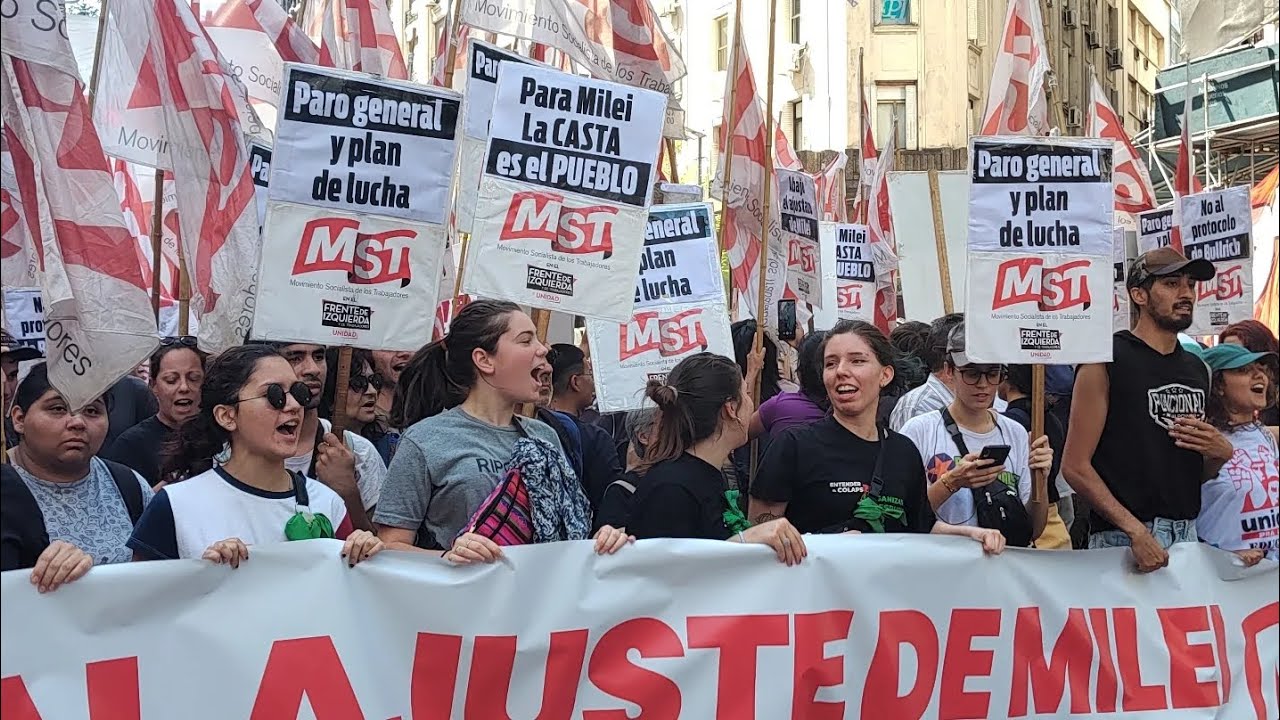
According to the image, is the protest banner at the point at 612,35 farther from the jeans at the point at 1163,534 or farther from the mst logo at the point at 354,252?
the jeans at the point at 1163,534

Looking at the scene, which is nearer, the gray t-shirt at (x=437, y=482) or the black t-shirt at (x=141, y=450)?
the gray t-shirt at (x=437, y=482)

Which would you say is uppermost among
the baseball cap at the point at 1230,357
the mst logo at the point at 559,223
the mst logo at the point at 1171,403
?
the mst logo at the point at 559,223

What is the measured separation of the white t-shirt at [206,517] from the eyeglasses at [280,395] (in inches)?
9.1

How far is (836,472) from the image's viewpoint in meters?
5.04

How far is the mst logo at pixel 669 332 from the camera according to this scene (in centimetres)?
748

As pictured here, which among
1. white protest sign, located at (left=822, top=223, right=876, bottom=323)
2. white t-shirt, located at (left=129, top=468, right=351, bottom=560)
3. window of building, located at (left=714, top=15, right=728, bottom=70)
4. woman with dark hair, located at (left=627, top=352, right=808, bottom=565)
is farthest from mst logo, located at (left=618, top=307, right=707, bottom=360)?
window of building, located at (left=714, top=15, right=728, bottom=70)

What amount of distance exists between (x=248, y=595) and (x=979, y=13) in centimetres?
3269

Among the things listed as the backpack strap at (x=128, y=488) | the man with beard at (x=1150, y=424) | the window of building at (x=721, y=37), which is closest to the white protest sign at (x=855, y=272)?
the man with beard at (x=1150, y=424)

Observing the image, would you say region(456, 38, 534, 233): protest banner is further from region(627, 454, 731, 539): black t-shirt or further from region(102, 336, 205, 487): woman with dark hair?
region(627, 454, 731, 539): black t-shirt

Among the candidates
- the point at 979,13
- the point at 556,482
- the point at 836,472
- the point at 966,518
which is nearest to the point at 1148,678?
the point at 966,518

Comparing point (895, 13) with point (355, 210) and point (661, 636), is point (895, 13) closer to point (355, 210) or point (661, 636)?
point (355, 210)

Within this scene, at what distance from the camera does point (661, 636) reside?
4.78 m

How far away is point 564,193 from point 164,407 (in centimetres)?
197

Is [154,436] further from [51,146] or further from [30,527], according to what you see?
[30,527]
